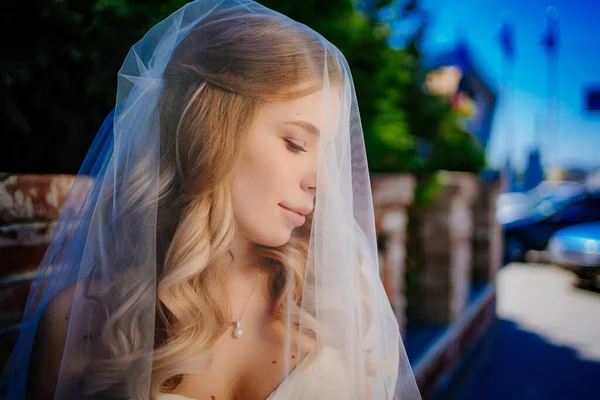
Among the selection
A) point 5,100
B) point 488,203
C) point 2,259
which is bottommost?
point 488,203

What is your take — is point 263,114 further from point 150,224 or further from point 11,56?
point 11,56

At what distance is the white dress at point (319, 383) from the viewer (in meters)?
1.13

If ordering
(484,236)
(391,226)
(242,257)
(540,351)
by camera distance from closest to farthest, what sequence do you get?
1. (242,257)
2. (391,226)
3. (540,351)
4. (484,236)

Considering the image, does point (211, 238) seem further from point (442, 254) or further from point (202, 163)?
point (442, 254)

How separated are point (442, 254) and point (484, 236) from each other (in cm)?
303

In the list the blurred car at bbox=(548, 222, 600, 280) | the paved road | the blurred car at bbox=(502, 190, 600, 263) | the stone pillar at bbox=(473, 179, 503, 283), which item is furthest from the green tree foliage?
the blurred car at bbox=(502, 190, 600, 263)

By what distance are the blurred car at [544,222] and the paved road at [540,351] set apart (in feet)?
13.7

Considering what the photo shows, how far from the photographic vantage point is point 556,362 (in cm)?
508

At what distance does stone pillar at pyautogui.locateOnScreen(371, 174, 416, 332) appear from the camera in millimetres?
2544

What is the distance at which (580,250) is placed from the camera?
31.0 feet

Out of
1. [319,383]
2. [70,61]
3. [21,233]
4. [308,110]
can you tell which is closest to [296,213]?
[308,110]

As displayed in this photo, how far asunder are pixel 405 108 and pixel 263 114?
13.1ft

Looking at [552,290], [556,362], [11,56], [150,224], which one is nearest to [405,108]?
[556,362]

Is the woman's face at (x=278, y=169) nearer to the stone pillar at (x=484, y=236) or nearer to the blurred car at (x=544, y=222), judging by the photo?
the stone pillar at (x=484, y=236)
